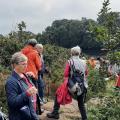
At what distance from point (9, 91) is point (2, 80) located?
7135mm

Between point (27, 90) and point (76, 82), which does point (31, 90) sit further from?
Result: point (76, 82)

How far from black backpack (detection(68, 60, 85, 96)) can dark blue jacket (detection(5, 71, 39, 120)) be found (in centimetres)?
384

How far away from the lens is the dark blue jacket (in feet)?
23.5

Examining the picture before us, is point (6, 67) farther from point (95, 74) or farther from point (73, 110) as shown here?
point (73, 110)

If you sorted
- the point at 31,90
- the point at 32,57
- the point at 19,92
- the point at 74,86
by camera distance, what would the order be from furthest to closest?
the point at 32,57, the point at 74,86, the point at 19,92, the point at 31,90

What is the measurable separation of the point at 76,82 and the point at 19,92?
13.5ft

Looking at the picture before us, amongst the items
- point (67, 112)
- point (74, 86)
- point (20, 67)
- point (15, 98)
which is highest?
point (20, 67)

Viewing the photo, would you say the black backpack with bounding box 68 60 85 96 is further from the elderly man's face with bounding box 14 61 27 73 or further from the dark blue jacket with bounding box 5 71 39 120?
the elderly man's face with bounding box 14 61 27 73

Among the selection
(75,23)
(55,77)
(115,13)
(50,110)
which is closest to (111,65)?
(115,13)

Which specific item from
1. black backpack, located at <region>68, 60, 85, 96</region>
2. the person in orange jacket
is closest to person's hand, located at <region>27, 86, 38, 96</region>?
black backpack, located at <region>68, 60, 85, 96</region>

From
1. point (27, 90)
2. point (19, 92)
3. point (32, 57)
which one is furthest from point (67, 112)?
point (27, 90)

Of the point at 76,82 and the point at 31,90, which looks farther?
the point at 76,82

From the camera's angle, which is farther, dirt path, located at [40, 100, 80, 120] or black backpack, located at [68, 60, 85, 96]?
dirt path, located at [40, 100, 80, 120]

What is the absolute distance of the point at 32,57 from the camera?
12227 mm
